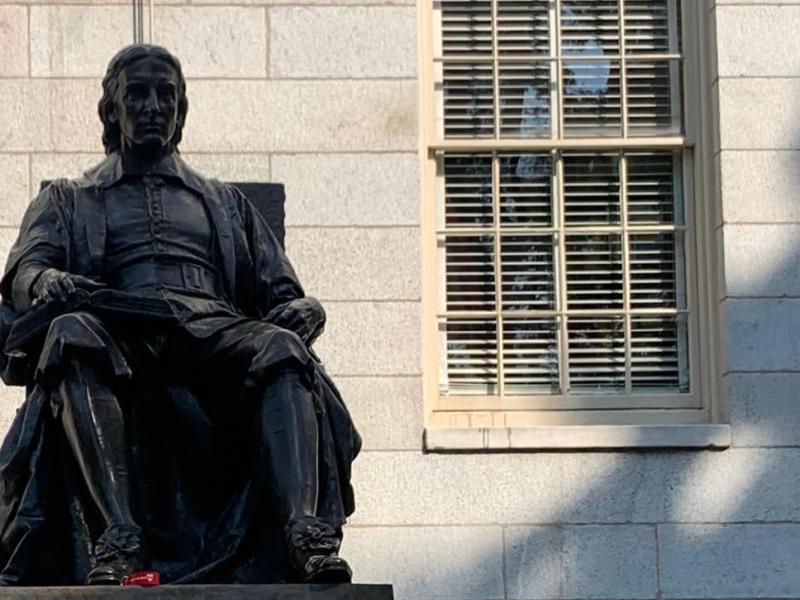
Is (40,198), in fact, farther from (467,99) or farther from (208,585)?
(467,99)

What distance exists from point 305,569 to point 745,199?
382 centimetres

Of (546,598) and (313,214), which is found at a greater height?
(313,214)

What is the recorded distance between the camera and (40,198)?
11625 millimetres

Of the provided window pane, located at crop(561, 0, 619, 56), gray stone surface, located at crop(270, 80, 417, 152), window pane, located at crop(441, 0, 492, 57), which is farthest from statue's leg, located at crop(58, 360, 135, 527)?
window pane, located at crop(561, 0, 619, 56)

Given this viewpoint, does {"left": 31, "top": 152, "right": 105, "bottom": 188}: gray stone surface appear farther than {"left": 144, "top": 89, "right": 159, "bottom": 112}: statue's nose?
Yes

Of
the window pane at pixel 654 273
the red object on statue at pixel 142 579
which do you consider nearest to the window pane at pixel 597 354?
the window pane at pixel 654 273

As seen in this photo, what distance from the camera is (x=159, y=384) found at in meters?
11.2

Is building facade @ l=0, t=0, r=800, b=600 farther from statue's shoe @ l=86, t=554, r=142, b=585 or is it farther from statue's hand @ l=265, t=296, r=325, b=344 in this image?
statue's shoe @ l=86, t=554, r=142, b=585

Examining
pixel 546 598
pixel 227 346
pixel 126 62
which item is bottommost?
pixel 546 598

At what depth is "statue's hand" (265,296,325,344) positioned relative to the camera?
11273 mm

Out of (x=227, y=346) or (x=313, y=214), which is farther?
(x=313, y=214)

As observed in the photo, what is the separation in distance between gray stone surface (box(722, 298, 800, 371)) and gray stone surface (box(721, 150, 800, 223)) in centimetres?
34

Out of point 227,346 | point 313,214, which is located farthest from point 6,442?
point 313,214

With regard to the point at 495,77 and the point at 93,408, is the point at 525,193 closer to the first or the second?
the point at 495,77
